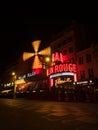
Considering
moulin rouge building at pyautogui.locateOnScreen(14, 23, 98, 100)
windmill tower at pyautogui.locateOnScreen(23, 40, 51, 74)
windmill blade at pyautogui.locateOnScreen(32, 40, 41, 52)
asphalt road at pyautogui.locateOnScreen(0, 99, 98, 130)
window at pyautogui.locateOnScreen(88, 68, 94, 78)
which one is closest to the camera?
asphalt road at pyautogui.locateOnScreen(0, 99, 98, 130)

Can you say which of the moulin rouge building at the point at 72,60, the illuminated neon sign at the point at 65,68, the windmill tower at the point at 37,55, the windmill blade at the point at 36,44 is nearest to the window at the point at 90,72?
the moulin rouge building at the point at 72,60

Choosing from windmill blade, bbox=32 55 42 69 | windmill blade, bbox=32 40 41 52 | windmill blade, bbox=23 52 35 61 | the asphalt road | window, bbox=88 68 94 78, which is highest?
windmill blade, bbox=32 40 41 52

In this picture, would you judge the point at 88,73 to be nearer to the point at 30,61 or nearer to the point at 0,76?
the point at 30,61

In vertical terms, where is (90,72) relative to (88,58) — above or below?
below

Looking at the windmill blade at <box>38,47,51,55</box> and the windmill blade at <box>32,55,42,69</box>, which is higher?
the windmill blade at <box>38,47,51,55</box>

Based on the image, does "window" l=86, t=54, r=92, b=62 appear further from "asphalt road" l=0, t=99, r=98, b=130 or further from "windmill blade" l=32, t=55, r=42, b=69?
"asphalt road" l=0, t=99, r=98, b=130

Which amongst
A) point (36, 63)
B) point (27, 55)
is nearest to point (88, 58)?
point (36, 63)

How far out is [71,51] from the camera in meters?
42.7

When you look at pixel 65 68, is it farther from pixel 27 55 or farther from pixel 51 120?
pixel 51 120

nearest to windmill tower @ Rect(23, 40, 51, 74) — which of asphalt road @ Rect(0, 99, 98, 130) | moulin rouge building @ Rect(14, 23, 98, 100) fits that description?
moulin rouge building @ Rect(14, 23, 98, 100)

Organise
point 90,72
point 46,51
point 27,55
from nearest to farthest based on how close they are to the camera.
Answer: point 90,72 → point 46,51 → point 27,55

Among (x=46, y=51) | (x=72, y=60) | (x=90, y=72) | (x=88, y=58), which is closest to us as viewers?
(x=90, y=72)

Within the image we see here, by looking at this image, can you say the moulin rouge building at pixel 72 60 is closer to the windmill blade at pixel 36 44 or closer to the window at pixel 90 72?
the window at pixel 90 72

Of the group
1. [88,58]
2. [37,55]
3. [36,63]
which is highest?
[37,55]
